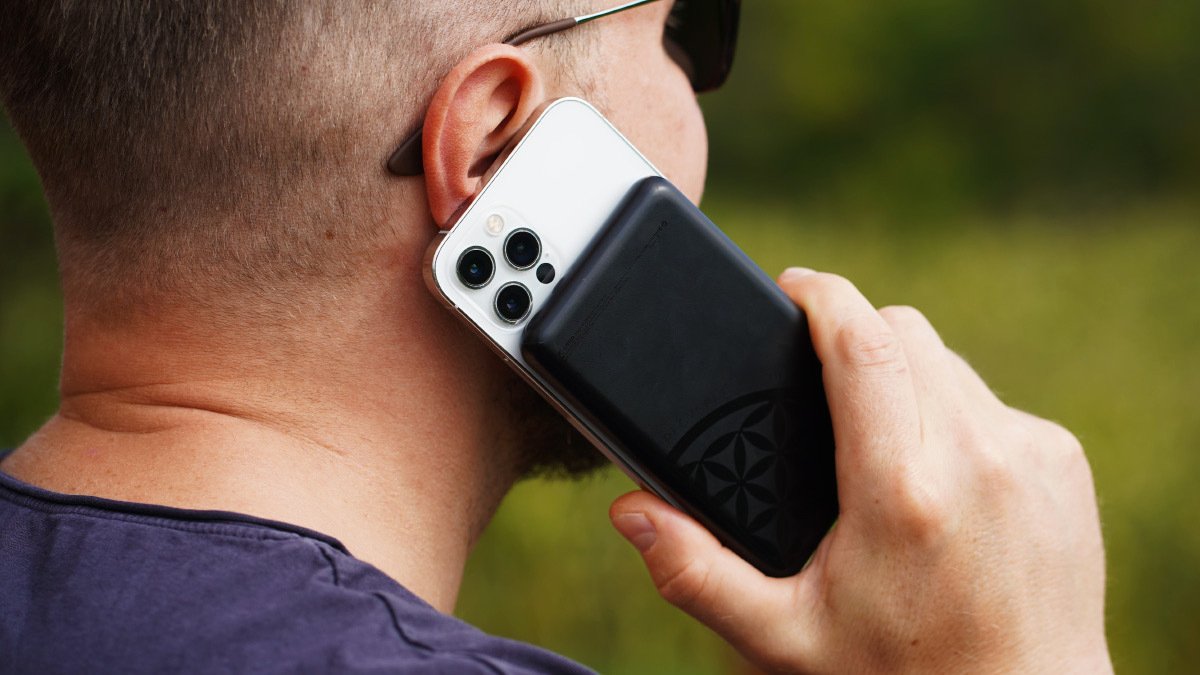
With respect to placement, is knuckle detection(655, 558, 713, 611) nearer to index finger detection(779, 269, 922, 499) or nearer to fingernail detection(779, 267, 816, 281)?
index finger detection(779, 269, 922, 499)

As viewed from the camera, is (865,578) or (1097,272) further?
(1097,272)

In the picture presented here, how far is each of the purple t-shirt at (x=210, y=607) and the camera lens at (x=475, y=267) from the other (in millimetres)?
376

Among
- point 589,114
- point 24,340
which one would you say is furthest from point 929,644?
point 24,340

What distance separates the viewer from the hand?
1.47 metres

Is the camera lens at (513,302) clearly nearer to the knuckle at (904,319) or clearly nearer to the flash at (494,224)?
the flash at (494,224)

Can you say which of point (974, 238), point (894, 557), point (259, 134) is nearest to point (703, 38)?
point (259, 134)

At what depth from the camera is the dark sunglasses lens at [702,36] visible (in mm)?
1827

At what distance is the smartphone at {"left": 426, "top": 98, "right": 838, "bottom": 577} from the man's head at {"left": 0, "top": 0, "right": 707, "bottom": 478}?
0.09 meters

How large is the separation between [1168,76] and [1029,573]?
9699mm

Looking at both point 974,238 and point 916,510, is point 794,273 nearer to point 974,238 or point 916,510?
point 916,510

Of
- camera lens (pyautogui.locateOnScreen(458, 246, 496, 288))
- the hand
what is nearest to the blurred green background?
the hand

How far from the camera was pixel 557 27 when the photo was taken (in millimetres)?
1520

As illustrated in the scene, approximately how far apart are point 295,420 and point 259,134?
0.36 meters

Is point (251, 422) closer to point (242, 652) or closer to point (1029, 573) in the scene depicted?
point (242, 652)
